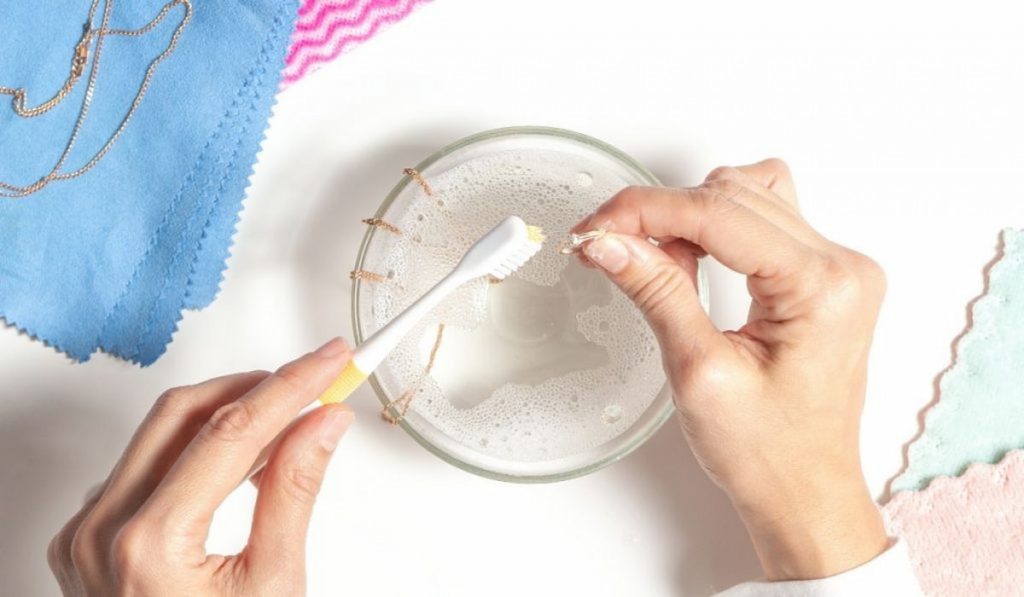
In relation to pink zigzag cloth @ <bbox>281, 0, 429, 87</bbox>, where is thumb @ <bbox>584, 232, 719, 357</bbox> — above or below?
below

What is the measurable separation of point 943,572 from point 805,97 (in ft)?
1.24

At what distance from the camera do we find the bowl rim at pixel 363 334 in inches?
26.0

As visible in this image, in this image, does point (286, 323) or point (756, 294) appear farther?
point (286, 323)

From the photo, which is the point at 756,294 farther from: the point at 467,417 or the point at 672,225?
the point at 467,417

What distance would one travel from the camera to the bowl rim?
2.16 ft

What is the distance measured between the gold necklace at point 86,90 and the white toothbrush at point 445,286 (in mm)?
271

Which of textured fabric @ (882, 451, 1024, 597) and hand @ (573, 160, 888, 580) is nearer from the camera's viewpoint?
hand @ (573, 160, 888, 580)

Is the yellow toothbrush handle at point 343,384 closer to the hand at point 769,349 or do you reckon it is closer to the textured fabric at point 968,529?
the hand at point 769,349

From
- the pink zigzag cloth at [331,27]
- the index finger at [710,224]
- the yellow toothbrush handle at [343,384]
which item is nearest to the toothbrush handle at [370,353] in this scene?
the yellow toothbrush handle at [343,384]

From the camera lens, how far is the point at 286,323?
73 centimetres

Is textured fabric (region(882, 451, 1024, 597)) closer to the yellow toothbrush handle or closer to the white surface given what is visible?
the white surface

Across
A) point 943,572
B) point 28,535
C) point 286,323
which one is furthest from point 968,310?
point 28,535

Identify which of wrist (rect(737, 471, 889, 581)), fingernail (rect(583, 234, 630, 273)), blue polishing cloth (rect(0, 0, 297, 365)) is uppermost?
blue polishing cloth (rect(0, 0, 297, 365))

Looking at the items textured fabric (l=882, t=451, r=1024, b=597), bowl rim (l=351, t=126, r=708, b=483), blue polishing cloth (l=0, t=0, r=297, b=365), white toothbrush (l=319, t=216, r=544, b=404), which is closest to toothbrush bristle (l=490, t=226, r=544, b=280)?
white toothbrush (l=319, t=216, r=544, b=404)
